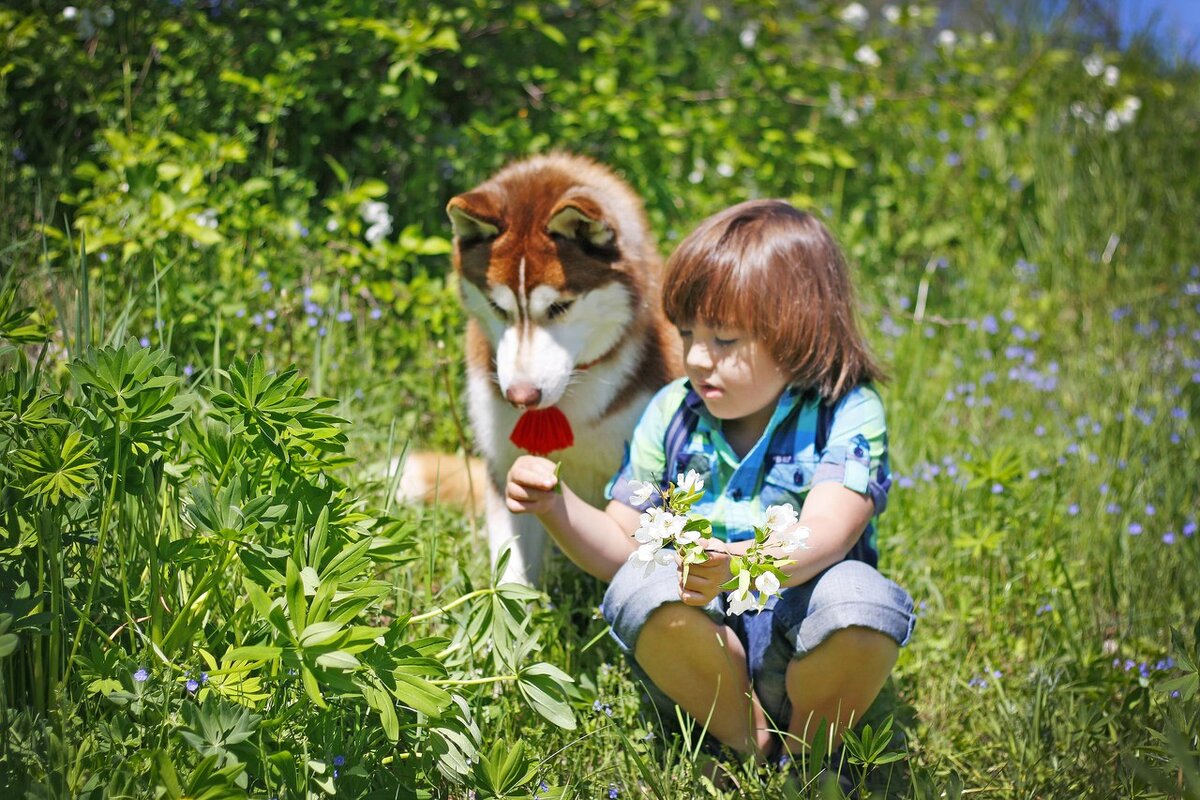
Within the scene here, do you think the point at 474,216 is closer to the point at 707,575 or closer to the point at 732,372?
the point at 732,372

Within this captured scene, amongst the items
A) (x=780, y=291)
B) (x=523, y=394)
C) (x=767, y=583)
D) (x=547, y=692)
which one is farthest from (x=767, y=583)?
(x=523, y=394)

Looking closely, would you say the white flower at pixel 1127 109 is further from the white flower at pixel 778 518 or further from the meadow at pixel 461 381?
the white flower at pixel 778 518

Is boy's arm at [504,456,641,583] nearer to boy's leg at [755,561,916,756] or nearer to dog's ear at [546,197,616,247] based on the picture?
boy's leg at [755,561,916,756]

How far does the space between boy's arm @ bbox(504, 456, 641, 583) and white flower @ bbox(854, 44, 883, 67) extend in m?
3.33

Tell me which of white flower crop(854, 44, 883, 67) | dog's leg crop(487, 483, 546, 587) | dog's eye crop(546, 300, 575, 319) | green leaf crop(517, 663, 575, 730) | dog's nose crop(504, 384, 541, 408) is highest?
white flower crop(854, 44, 883, 67)

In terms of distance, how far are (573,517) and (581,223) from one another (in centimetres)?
94

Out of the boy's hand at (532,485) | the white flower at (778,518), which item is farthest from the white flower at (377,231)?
the white flower at (778,518)

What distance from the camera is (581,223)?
2.61 m

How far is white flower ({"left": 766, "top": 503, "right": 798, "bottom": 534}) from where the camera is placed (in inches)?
58.9

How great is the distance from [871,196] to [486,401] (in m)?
2.62

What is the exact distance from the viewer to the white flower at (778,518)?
1.50 meters

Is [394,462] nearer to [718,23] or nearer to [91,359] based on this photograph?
[91,359]

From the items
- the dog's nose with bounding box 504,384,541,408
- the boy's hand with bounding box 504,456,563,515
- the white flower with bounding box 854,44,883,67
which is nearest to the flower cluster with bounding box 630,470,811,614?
the boy's hand with bounding box 504,456,563,515

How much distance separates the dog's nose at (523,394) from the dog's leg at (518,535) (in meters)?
0.44
